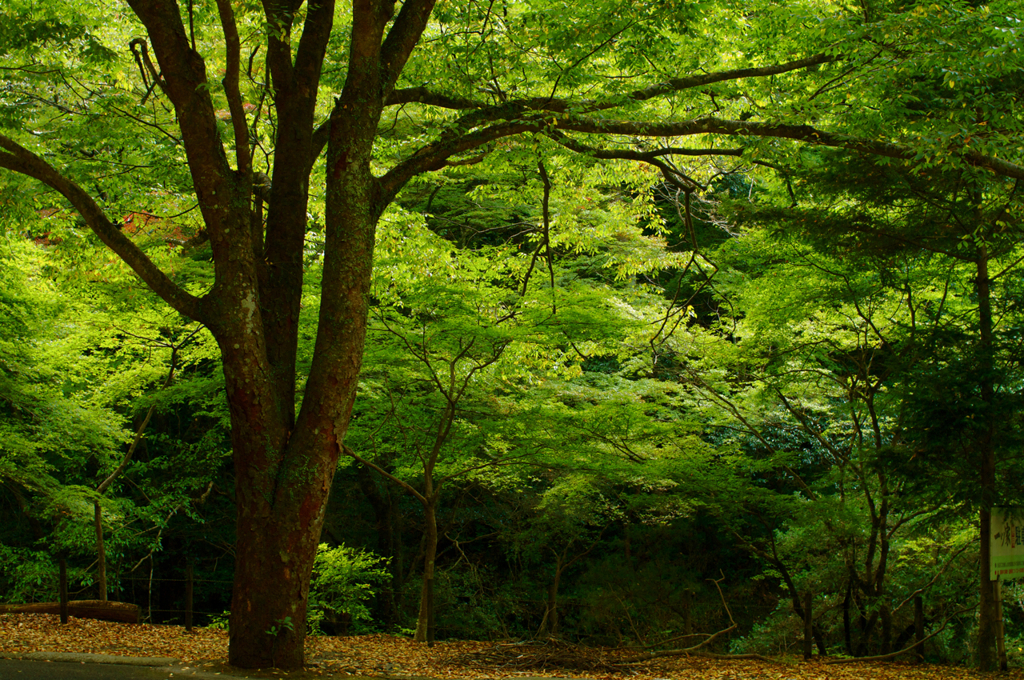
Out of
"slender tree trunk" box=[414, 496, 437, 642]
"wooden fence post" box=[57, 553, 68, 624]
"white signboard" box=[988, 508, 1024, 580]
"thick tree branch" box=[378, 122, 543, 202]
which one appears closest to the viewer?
"thick tree branch" box=[378, 122, 543, 202]

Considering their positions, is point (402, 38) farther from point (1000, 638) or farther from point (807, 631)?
point (1000, 638)

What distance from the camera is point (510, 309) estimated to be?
8.45m

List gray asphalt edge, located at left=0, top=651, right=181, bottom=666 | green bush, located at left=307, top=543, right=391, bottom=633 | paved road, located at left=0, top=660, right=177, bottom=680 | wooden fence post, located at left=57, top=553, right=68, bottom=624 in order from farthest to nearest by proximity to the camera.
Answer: green bush, located at left=307, top=543, right=391, bottom=633, wooden fence post, located at left=57, top=553, right=68, bottom=624, gray asphalt edge, located at left=0, top=651, right=181, bottom=666, paved road, located at left=0, top=660, right=177, bottom=680

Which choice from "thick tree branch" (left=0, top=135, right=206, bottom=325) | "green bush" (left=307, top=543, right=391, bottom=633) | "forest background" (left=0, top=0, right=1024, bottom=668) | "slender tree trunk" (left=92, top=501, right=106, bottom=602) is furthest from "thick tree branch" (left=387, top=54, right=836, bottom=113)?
"slender tree trunk" (left=92, top=501, right=106, bottom=602)

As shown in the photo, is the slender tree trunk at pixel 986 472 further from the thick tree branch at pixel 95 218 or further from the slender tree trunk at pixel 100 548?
the slender tree trunk at pixel 100 548

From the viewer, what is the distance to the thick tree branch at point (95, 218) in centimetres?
455

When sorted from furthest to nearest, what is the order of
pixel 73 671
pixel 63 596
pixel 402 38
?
1. pixel 63 596
2. pixel 402 38
3. pixel 73 671

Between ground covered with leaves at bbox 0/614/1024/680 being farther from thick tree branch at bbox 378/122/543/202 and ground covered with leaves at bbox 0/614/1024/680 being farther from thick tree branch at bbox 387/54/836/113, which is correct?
thick tree branch at bbox 387/54/836/113

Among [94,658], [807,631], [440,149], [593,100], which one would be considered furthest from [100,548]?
[807,631]

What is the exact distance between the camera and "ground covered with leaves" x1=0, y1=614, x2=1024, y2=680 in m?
5.79

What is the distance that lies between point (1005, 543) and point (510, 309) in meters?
5.11

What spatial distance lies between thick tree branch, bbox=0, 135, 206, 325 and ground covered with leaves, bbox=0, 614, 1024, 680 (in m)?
2.47

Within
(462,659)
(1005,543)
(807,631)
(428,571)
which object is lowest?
(462,659)

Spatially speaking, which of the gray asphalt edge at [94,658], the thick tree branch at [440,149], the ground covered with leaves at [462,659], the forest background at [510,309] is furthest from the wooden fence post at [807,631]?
the gray asphalt edge at [94,658]
